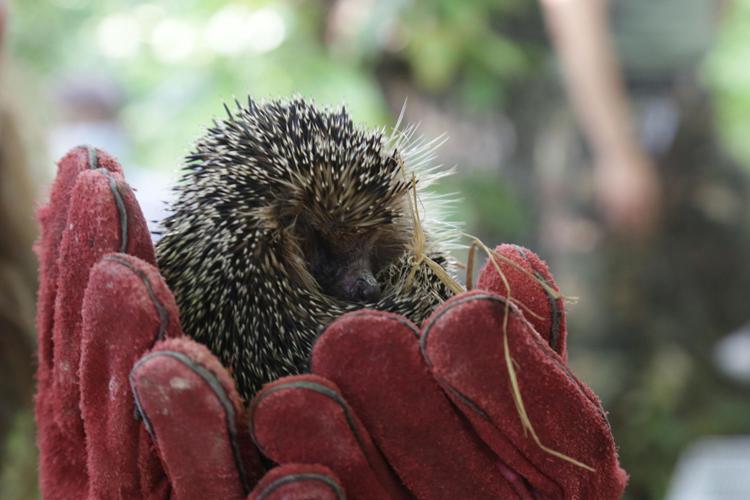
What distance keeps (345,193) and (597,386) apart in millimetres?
3051

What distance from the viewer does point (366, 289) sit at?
37.7 inches

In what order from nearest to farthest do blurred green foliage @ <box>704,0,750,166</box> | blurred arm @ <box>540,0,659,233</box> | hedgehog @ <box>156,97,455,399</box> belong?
hedgehog @ <box>156,97,455,399</box> < blurred arm @ <box>540,0,659,233</box> < blurred green foliage @ <box>704,0,750,166</box>

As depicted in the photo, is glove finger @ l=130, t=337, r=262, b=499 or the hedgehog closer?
glove finger @ l=130, t=337, r=262, b=499

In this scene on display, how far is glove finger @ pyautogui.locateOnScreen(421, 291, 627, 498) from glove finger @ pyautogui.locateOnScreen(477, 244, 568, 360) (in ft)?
0.20

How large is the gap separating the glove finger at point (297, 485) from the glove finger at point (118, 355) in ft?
0.44

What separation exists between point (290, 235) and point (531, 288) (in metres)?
0.36

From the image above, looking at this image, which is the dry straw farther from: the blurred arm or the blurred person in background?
the blurred person in background

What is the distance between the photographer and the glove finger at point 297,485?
634 millimetres

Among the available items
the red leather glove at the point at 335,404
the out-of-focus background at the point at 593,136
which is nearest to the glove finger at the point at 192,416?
the red leather glove at the point at 335,404

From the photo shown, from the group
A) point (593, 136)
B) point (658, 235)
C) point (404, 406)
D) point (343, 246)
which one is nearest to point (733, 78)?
point (658, 235)

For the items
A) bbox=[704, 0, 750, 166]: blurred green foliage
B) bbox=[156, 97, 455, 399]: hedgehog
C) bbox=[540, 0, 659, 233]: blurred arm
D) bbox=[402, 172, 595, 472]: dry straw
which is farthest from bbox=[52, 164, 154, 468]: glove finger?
bbox=[704, 0, 750, 166]: blurred green foliage

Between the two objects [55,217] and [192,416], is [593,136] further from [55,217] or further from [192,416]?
[192,416]

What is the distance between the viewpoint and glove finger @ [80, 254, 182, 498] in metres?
0.68

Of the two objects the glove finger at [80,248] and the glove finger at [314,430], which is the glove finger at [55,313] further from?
the glove finger at [314,430]
